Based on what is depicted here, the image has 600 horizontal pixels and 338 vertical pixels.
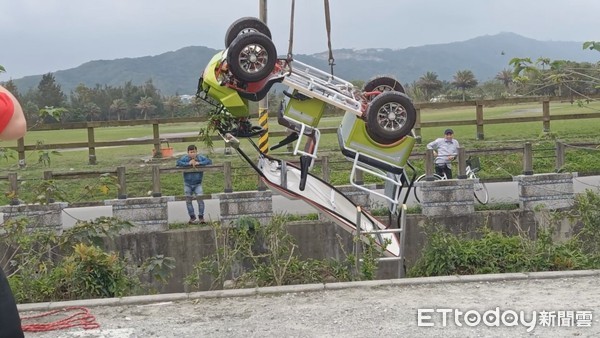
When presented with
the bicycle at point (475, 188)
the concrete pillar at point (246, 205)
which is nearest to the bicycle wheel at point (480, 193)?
the bicycle at point (475, 188)

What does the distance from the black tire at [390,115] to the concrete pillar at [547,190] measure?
4041 mm

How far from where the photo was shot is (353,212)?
9352 millimetres

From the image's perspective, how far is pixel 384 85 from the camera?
912 cm

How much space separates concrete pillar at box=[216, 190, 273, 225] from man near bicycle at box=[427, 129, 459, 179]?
371cm

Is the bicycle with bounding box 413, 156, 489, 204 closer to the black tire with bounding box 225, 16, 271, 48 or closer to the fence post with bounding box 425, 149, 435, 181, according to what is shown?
the fence post with bounding box 425, 149, 435, 181

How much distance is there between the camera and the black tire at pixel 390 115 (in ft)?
26.9

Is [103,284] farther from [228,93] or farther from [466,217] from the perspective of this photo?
[466,217]

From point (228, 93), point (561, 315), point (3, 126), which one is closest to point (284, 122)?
point (228, 93)

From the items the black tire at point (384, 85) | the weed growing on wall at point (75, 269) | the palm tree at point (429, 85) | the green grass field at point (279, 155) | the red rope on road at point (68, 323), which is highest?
the palm tree at point (429, 85)

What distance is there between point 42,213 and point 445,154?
702 centimetres

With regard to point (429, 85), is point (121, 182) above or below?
below

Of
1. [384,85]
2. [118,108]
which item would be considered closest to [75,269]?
[384,85]

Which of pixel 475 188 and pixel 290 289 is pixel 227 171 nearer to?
pixel 475 188

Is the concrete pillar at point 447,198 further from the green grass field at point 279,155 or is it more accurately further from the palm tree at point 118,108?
the palm tree at point 118,108
